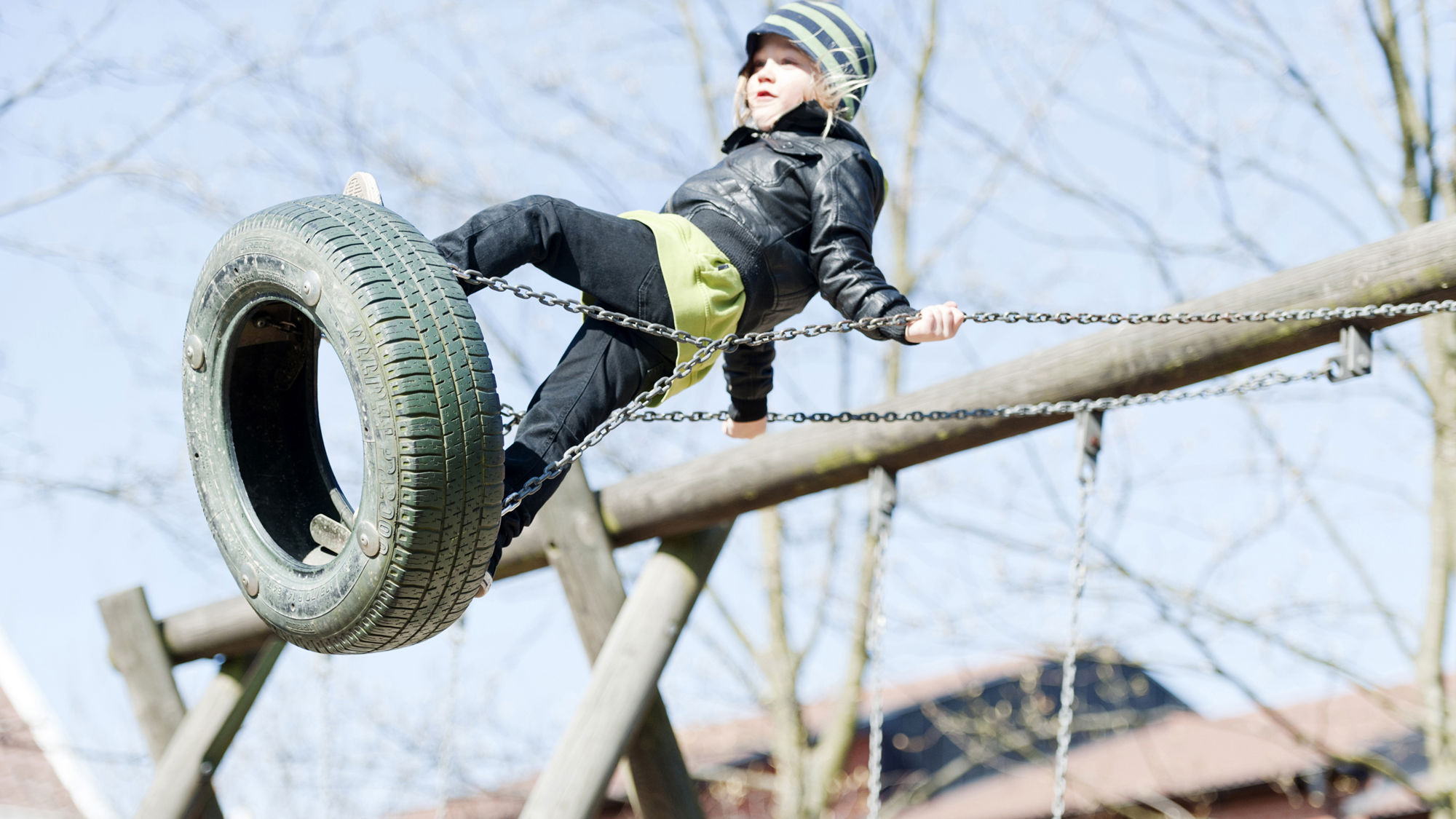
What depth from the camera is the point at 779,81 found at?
258 centimetres

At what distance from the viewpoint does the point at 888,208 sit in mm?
8719

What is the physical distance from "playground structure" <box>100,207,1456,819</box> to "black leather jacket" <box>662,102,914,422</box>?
1.60 feet

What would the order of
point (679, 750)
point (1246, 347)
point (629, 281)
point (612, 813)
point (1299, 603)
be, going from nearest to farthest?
point (629, 281) → point (1246, 347) → point (679, 750) → point (1299, 603) → point (612, 813)

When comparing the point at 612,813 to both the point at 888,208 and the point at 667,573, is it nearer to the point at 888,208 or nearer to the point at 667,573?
the point at 888,208

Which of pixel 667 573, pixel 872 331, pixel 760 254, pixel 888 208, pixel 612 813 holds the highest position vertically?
pixel 888 208

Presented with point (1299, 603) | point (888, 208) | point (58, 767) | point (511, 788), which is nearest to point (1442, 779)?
point (1299, 603)

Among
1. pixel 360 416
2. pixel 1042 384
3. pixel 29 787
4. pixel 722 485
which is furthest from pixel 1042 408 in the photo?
pixel 29 787

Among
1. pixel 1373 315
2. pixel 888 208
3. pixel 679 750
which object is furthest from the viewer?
pixel 888 208

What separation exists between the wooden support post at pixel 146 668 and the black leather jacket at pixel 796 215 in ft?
11.0

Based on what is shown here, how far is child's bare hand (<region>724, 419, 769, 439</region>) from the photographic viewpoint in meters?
3.02

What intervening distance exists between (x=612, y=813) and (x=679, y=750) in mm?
7589

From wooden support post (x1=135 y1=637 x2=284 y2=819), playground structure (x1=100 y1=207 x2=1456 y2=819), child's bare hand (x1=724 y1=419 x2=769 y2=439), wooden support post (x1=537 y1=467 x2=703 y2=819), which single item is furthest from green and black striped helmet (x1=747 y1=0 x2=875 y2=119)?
wooden support post (x1=135 y1=637 x2=284 y2=819)

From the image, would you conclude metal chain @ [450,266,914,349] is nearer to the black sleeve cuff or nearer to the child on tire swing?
the child on tire swing

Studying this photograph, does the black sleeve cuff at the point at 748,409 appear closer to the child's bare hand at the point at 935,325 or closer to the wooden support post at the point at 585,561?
the child's bare hand at the point at 935,325
